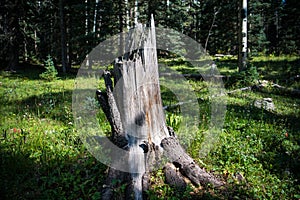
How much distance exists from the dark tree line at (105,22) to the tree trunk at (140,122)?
10.7m

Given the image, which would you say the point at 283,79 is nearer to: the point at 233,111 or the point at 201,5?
the point at 233,111

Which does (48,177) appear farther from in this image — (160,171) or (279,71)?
(279,71)

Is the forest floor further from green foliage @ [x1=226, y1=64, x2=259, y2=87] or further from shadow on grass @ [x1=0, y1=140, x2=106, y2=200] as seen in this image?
green foliage @ [x1=226, y1=64, x2=259, y2=87]

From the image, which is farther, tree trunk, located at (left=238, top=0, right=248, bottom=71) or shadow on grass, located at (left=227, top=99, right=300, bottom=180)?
tree trunk, located at (left=238, top=0, right=248, bottom=71)

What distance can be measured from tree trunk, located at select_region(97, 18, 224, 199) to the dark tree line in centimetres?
1071

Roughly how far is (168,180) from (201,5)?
1175 inches

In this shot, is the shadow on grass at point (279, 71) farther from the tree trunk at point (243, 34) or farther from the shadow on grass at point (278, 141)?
the shadow on grass at point (278, 141)

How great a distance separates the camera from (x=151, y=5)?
67.8 feet

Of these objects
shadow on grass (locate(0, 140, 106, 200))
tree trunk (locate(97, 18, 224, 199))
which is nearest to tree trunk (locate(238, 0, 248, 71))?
tree trunk (locate(97, 18, 224, 199))

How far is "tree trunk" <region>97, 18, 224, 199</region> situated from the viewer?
3.33 m

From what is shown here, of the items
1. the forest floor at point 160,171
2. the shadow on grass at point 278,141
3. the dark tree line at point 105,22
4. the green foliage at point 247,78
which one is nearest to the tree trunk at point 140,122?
the forest floor at point 160,171

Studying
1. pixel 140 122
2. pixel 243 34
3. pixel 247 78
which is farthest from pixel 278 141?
pixel 243 34

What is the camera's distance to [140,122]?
3.48 m

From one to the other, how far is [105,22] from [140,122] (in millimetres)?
17020
